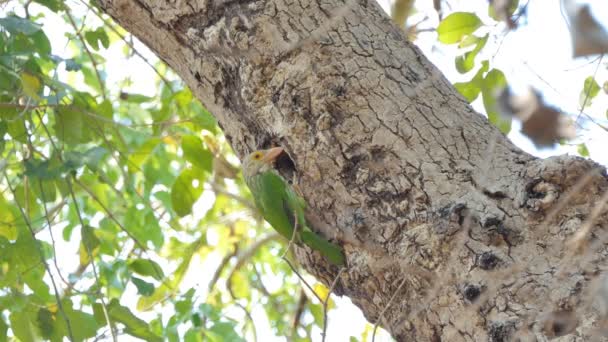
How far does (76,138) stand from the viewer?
2895mm

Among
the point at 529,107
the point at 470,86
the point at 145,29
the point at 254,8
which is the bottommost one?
the point at 529,107

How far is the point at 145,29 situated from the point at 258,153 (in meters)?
0.42

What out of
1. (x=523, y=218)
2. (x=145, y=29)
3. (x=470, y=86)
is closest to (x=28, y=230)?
(x=145, y=29)

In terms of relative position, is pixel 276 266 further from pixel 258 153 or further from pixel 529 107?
pixel 529 107

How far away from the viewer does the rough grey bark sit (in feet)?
5.25

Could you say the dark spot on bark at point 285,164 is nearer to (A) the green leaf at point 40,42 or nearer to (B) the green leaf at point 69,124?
(B) the green leaf at point 69,124

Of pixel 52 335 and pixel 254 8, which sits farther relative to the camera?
pixel 52 335

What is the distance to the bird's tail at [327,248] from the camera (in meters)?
1.90

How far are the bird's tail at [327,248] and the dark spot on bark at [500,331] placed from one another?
411 mm

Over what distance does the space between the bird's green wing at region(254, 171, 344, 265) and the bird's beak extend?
0.03m

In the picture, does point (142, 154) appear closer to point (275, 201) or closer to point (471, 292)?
point (275, 201)

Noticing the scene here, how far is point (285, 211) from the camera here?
2139 mm

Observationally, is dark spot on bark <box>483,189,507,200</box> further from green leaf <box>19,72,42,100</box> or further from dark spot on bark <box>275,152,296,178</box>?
green leaf <box>19,72,42,100</box>

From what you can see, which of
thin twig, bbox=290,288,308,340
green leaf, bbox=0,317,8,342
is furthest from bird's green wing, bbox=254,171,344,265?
thin twig, bbox=290,288,308,340
